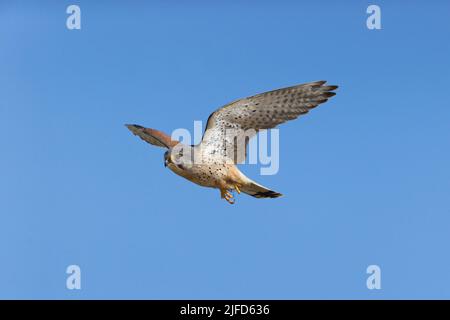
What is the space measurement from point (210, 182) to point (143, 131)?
4.04 ft

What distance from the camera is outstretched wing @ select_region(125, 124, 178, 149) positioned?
24.0 feet

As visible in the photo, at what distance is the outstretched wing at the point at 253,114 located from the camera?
6879 mm

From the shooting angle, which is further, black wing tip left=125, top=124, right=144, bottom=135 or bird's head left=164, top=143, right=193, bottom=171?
black wing tip left=125, top=124, right=144, bottom=135

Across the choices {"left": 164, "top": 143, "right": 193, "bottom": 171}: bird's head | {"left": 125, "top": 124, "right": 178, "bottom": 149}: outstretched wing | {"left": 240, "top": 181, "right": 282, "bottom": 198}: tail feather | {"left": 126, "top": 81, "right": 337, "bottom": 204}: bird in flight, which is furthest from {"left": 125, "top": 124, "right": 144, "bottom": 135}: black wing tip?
{"left": 240, "top": 181, "right": 282, "bottom": 198}: tail feather

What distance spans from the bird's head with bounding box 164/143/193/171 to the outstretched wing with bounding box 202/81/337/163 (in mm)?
186

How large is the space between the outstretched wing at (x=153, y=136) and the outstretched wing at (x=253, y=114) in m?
0.44

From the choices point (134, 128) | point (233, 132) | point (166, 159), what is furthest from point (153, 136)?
point (233, 132)

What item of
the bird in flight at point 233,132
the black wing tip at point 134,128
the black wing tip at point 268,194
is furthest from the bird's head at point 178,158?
the black wing tip at point 134,128

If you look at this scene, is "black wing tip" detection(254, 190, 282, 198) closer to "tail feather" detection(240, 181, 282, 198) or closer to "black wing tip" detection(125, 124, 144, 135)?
"tail feather" detection(240, 181, 282, 198)

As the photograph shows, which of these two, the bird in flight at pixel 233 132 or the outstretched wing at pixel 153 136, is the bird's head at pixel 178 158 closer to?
the bird in flight at pixel 233 132
